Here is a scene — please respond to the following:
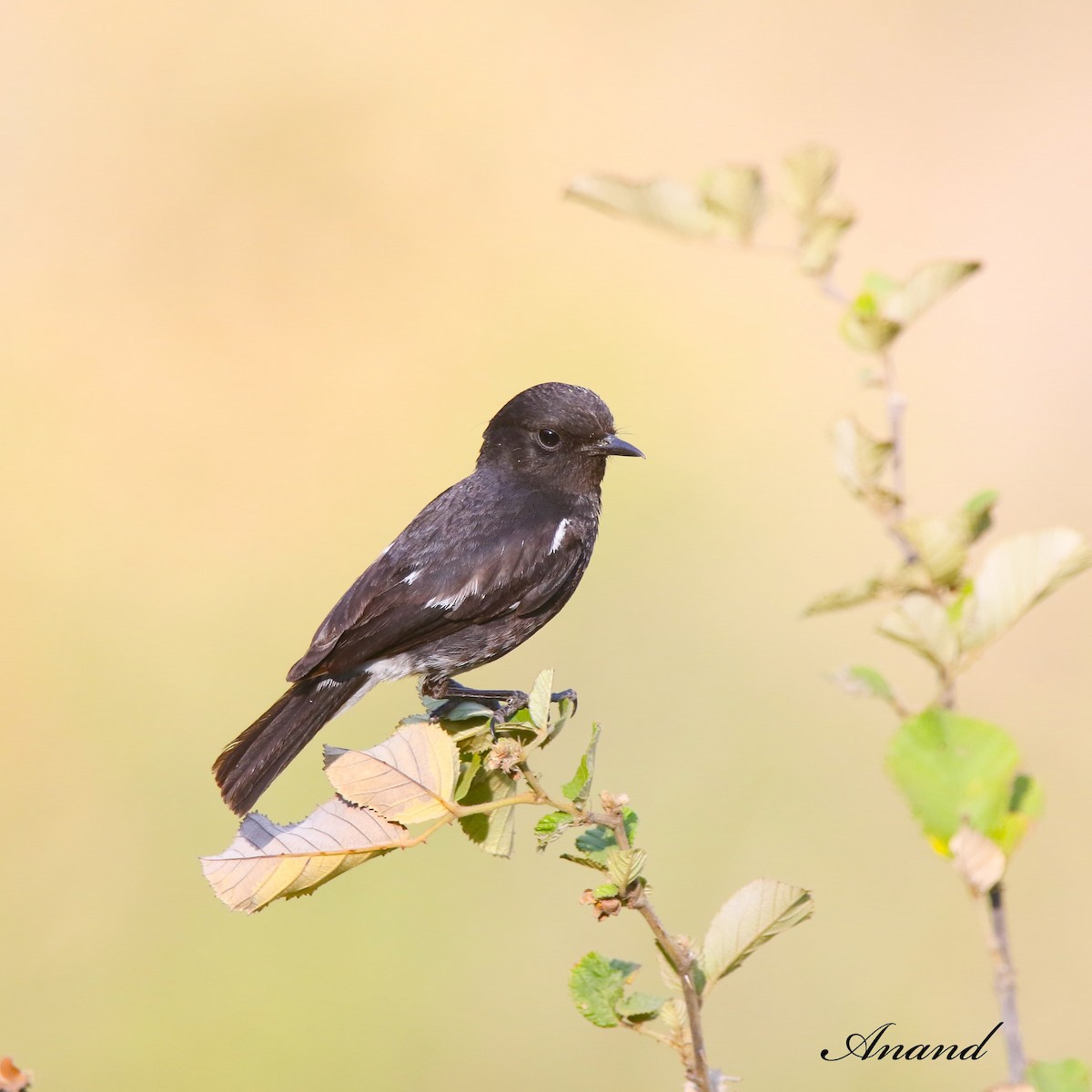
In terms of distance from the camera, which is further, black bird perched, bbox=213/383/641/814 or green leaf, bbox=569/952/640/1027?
black bird perched, bbox=213/383/641/814

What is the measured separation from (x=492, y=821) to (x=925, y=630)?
1.23 metres

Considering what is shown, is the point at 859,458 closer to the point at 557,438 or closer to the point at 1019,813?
the point at 1019,813

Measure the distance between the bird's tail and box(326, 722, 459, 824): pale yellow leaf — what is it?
168 cm

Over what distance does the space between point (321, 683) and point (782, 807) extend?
3095mm

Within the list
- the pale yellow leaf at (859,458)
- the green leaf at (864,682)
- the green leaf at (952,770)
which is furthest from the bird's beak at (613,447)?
the green leaf at (952,770)

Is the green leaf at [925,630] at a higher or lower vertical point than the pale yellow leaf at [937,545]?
lower

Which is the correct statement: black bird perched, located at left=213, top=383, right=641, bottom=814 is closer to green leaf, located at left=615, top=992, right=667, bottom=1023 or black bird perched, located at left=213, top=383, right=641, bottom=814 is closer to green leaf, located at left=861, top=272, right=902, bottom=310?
green leaf, located at left=615, top=992, right=667, bottom=1023

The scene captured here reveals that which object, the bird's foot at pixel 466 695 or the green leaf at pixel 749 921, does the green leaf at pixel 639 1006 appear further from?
the bird's foot at pixel 466 695

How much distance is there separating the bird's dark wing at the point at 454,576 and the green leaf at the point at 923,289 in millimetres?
A: 2445

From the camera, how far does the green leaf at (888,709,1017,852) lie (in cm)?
123

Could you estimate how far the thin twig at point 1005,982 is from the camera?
1147mm

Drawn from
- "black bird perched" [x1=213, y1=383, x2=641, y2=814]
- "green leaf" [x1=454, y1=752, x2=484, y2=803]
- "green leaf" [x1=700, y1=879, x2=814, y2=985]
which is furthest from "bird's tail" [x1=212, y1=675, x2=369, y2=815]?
"green leaf" [x1=700, y1=879, x2=814, y2=985]

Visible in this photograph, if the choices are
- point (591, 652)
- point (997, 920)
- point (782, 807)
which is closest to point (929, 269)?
point (997, 920)

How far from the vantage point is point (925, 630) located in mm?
1337
